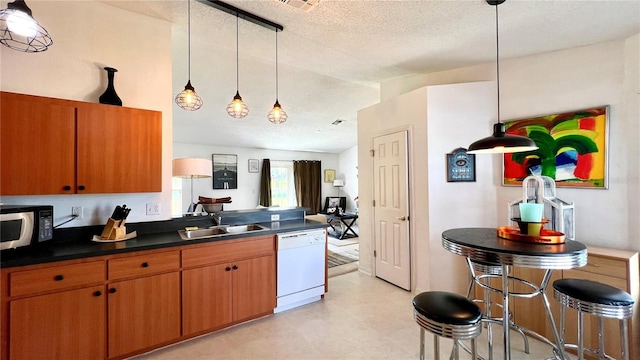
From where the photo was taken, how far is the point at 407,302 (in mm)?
3100

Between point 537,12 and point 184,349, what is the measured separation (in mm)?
4007

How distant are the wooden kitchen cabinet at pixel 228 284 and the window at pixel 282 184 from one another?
18.8 feet

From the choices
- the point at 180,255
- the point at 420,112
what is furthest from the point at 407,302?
the point at 180,255

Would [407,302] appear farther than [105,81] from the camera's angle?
Yes

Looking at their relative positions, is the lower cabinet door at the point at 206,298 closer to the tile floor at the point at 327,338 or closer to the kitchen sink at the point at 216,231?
the tile floor at the point at 327,338

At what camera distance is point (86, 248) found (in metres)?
1.98

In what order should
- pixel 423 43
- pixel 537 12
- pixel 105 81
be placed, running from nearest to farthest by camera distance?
1. pixel 537 12
2. pixel 105 81
3. pixel 423 43

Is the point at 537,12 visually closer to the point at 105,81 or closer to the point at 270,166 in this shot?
the point at 105,81

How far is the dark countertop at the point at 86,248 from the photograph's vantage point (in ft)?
5.68

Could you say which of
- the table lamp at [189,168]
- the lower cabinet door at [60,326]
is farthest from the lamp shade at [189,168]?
the lower cabinet door at [60,326]

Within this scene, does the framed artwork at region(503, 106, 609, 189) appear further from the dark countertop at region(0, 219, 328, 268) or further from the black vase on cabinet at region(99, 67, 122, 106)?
the black vase on cabinet at region(99, 67, 122, 106)

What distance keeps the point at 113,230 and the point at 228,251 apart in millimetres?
935

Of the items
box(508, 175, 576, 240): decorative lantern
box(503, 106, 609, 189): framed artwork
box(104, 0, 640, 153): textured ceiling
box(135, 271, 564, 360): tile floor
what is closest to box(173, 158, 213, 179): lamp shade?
box(104, 0, 640, 153): textured ceiling

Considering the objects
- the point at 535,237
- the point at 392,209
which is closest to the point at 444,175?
the point at 392,209
